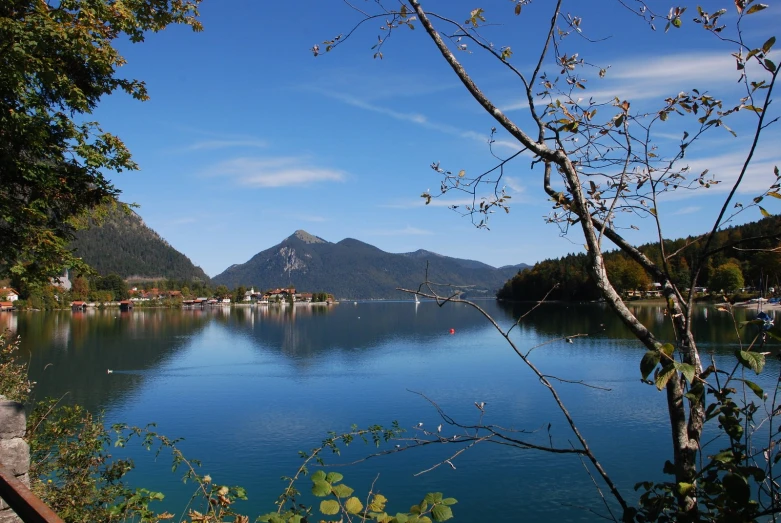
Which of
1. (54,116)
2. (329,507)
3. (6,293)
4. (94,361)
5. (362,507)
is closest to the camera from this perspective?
(329,507)

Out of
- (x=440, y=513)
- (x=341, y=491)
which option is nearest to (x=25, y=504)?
(x=341, y=491)

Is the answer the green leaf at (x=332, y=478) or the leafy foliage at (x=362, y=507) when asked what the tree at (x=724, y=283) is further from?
the green leaf at (x=332, y=478)

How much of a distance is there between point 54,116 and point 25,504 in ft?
22.7

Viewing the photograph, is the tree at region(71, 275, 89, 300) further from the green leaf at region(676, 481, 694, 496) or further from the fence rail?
the green leaf at region(676, 481, 694, 496)

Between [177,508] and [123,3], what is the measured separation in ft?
30.8

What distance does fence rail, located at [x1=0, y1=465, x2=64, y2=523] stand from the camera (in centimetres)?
132

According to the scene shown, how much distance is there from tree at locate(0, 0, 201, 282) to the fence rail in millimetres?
5641

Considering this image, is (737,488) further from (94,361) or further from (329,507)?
(94,361)

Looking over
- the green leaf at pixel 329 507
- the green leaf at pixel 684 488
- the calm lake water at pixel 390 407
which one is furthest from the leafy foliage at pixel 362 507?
the calm lake water at pixel 390 407

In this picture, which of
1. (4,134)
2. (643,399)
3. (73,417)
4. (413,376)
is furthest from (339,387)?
(4,134)

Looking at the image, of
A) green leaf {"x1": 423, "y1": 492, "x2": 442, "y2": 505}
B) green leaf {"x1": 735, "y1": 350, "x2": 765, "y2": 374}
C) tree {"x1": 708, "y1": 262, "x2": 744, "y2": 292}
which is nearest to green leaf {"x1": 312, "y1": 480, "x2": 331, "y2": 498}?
green leaf {"x1": 423, "y1": 492, "x2": 442, "y2": 505}

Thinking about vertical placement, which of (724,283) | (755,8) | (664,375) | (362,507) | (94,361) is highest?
(755,8)

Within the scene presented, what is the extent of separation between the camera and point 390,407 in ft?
66.5

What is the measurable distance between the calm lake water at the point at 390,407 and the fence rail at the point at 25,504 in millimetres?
2458
